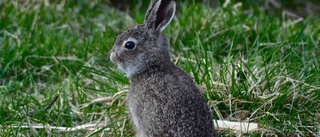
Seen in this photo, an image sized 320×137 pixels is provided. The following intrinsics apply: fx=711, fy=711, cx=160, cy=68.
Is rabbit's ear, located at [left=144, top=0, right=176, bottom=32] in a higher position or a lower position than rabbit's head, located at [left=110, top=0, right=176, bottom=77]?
higher

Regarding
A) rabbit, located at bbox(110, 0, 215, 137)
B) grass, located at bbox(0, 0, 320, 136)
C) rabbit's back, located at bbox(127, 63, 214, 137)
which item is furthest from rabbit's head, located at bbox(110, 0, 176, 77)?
grass, located at bbox(0, 0, 320, 136)

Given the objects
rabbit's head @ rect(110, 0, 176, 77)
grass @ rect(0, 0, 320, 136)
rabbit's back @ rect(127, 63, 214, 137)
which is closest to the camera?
rabbit's back @ rect(127, 63, 214, 137)

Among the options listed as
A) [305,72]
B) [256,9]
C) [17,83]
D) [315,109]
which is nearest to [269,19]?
[256,9]

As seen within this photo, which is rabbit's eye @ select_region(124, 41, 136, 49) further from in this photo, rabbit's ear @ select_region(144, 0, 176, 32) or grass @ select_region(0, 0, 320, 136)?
grass @ select_region(0, 0, 320, 136)

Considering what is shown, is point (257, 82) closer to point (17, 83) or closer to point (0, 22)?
point (17, 83)

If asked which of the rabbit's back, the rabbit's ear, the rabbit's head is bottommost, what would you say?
the rabbit's back

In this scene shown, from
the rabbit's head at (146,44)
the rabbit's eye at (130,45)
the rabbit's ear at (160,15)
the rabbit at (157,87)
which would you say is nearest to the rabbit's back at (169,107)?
the rabbit at (157,87)
